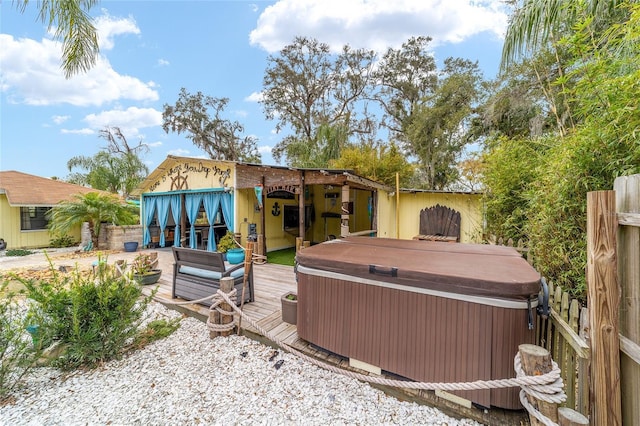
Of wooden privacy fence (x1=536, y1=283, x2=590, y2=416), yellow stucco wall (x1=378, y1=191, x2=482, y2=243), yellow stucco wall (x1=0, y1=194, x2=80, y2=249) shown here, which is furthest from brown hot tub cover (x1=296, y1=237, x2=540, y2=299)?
yellow stucco wall (x1=0, y1=194, x2=80, y2=249)

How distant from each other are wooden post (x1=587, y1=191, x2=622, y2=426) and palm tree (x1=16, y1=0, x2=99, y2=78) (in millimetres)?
7707

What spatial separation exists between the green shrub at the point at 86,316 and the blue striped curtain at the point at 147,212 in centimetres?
861

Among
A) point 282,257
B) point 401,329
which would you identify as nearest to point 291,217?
point 282,257

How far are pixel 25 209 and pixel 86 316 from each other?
1274 cm

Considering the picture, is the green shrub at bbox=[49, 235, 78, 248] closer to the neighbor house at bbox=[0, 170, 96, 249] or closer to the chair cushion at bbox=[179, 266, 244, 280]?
the neighbor house at bbox=[0, 170, 96, 249]

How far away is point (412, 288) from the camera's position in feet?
6.89

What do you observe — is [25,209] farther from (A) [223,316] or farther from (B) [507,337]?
(B) [507,337]

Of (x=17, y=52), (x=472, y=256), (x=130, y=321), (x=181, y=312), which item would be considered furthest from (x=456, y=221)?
(x=17, y=52)

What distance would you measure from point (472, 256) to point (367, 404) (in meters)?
1.68

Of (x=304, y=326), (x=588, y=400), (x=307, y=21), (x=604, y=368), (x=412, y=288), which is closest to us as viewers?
(x=604, y=368)

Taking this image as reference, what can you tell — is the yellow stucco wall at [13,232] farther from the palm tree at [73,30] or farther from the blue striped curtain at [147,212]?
the palm tree at [73,30]

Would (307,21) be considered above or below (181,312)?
above

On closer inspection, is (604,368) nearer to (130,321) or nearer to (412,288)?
(412,288)

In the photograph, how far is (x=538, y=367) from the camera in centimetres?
147
